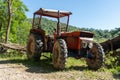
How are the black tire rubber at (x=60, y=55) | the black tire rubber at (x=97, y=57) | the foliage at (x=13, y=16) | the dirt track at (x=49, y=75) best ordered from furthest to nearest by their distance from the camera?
the foliage at (x=13, y=16) < the black tire rubber at (x=97, y=57) < the black tire rubber at (x=60, y=55) < the dirt track at (x=49, y=75)

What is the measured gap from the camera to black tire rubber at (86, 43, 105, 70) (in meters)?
12.9

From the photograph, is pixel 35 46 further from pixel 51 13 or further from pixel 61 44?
pixel 61 44

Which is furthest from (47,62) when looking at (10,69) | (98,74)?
(98,74)

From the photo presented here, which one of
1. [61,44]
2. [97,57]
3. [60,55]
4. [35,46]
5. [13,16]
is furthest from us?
[13,16]

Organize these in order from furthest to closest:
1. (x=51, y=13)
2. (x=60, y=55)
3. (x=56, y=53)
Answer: (x=51, y=13) < (x=56, y=53) < (x=60, y=55)

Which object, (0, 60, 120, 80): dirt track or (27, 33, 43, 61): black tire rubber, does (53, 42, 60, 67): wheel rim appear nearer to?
(0, 60, 120, 80): dirt track

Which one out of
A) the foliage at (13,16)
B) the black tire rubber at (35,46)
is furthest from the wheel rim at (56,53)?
the foliage at (13,16)

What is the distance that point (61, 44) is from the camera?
1277 cm

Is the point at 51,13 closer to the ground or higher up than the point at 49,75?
higher up

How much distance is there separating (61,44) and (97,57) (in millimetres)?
1667

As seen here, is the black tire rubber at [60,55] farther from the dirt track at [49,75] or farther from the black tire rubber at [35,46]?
the black tire rubber at [35,46]

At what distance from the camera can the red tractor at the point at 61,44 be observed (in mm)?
12870

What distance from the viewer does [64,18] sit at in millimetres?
16078

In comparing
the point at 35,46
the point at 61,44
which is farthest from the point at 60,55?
the point at 35,46
